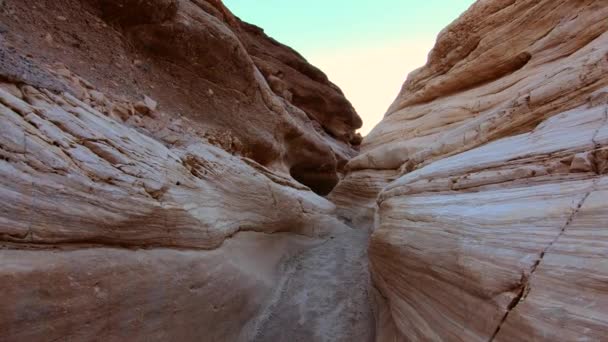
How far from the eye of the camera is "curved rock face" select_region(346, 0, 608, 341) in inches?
67.6

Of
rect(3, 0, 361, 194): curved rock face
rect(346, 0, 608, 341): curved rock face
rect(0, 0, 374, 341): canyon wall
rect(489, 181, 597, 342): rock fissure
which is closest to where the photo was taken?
rect(346, 0, 608, 341): curved rock face

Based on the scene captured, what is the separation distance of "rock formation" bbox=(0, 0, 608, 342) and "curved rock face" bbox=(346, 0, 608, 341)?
0.6 inches

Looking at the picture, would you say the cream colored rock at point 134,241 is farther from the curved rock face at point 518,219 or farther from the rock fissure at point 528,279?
the rock fissure at point 528,279

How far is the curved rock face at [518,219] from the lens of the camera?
5.63 feet

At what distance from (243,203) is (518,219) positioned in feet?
12.5

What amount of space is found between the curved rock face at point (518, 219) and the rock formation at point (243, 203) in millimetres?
16

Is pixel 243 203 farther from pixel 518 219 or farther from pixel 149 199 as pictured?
pixel 518 219

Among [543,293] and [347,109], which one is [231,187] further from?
[347,109]

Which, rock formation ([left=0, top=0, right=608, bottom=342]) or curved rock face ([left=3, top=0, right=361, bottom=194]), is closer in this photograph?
rock formation ([left=0, top=0, right=608, bottom=342])

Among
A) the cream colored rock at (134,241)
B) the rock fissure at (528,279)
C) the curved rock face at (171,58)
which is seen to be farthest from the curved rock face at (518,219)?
the curved rock face at (171,58)

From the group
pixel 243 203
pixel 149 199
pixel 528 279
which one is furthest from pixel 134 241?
pixel 528 279

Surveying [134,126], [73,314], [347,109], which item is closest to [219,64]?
[134,126]

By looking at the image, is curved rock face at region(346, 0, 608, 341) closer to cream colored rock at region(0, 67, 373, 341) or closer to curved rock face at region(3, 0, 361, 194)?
cream colored rock at region(0, 67, 373, 341)

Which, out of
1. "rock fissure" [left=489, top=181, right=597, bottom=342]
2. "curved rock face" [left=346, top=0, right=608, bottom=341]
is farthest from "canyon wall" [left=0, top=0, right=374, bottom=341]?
"rock fissure" [left=489, top=181, right=597, bottom=342]
